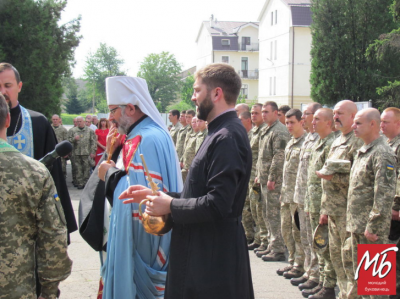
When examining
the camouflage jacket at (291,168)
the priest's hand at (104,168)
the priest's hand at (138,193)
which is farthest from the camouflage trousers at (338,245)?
the priest's hand at (138,193)

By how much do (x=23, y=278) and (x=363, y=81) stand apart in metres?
27.2

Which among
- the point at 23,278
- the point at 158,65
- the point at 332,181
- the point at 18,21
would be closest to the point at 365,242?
the point at 332,181

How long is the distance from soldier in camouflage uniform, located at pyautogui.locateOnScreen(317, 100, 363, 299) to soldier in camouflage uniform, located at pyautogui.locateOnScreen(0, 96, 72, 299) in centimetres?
330

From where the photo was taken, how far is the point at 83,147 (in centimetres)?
1505

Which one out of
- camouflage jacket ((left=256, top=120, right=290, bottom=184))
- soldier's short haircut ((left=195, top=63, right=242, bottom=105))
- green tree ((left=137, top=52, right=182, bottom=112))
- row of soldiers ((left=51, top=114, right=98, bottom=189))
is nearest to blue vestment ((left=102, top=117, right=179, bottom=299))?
soldier's short haircut ((left=195, top=63, right=242, bottom=105))

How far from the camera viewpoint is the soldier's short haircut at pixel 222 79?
8.87 feet

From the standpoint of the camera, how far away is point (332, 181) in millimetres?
5105

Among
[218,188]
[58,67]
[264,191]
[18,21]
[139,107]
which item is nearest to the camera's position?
[218,188]

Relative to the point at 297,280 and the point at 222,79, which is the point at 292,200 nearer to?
the point at 297,280

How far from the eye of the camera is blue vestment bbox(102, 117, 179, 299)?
3271 millimetres

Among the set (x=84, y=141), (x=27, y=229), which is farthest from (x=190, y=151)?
(x=27, y=229)

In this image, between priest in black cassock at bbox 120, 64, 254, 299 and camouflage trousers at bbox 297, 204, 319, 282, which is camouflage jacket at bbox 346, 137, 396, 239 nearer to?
camouflage trousers at bbox 297, 204, 319, 282

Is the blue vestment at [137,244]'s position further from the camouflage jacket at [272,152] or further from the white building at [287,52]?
the white building at [287,52]

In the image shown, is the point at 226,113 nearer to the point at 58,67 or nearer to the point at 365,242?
the point at 365,242
